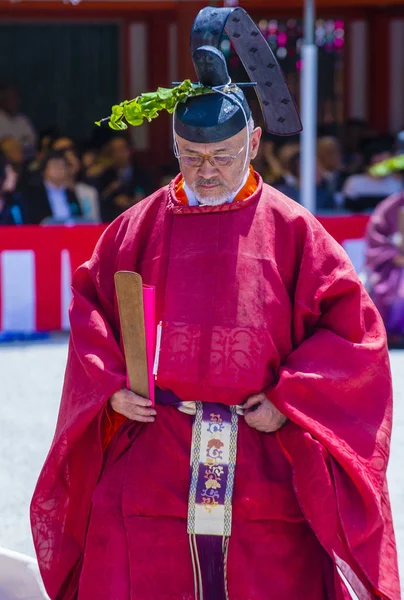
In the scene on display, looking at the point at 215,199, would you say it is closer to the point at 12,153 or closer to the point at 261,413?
the point at 261,413

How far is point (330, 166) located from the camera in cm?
1112

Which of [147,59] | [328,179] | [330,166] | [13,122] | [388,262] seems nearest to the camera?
[388,262]

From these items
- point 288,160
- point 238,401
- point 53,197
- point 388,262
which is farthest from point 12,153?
point 238,401

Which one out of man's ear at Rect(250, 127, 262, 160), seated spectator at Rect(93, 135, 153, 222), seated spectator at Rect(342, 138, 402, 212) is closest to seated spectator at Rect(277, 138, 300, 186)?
seated spectator at Rect(342, 138, 402, 212)

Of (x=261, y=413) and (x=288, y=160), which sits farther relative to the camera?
(x=288, y=160)

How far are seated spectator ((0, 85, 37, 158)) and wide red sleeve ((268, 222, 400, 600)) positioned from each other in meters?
9.46

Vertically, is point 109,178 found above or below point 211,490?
above

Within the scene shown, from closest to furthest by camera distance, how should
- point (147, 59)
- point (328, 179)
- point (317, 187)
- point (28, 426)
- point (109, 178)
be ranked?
point (28, 426) → point (109, 178) → point (317, 187) → point (328, 179) → point (147, 59)

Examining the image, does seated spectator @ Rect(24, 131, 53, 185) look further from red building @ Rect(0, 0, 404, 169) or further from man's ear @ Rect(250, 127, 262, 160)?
man's ear @ Rect(250, 127, 262, 160)

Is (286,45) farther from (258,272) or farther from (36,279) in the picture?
(258,272)

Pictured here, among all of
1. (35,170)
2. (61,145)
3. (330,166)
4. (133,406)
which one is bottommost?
(133,406)

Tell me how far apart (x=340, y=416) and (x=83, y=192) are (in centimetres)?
698

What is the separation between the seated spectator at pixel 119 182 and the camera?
1025cm

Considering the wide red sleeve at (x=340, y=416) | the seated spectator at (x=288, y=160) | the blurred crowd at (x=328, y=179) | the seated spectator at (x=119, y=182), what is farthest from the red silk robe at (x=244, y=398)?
the seated spectator at (x=288, y=160)
